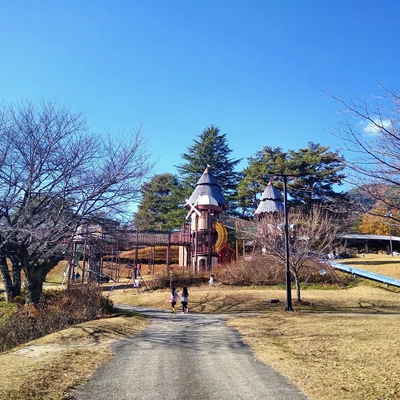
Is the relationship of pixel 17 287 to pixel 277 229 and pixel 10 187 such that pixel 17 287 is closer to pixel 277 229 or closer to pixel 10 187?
pixel 10 187

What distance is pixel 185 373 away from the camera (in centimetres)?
739

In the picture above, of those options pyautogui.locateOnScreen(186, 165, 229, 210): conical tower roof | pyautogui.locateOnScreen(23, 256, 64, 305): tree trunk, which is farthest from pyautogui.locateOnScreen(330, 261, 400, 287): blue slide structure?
pyautogui.locateOnScreen(23, 256, 64, 305): tree trunk

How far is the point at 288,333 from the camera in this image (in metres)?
12.3

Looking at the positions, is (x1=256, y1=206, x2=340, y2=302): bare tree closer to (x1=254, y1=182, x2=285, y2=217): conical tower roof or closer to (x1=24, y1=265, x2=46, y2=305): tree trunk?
(x1=254, y1=182, x2=285, y2=217): conical tower roof

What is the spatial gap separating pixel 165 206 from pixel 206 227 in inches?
744

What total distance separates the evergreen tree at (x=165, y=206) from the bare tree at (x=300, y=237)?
64.9ft

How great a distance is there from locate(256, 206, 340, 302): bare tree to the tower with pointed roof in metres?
6.28

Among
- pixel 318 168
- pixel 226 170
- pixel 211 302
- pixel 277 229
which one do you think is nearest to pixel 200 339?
pixel 211 302

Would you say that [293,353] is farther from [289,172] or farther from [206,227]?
[289,172]

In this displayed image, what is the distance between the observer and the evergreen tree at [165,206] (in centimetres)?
4959

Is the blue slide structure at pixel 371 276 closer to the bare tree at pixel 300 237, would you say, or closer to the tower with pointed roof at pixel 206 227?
the bare tree at pixel 300 237

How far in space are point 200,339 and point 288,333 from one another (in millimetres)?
2942

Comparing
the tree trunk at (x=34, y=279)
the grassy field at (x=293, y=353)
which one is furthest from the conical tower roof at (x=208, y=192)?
the tree trunk at (x=34, y=279)

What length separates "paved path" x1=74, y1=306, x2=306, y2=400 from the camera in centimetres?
614
